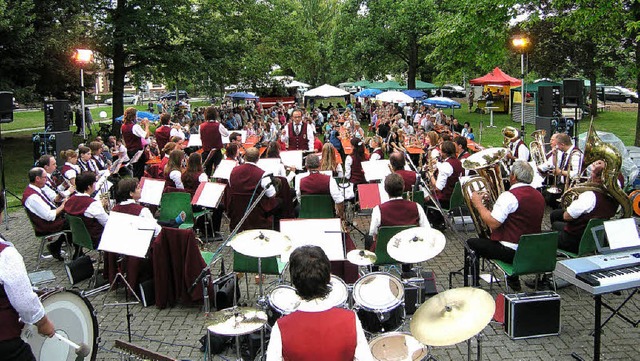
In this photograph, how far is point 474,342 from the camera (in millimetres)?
5594

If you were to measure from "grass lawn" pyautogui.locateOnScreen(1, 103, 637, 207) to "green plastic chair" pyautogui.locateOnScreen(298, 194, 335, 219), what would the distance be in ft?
Result: 28.3

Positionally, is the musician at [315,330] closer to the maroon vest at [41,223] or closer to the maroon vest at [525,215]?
the maroon vest at [525,215]

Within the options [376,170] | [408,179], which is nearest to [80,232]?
[376,170]

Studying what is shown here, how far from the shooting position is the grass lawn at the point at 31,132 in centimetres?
1644

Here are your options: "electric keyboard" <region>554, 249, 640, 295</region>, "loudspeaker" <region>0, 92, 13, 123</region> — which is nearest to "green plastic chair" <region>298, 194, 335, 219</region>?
"electric keyboard" <region>554, 249, 640, 295</region>

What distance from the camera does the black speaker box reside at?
5.38 m

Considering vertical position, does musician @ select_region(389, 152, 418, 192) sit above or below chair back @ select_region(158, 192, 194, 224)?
above

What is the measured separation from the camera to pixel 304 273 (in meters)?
2.89

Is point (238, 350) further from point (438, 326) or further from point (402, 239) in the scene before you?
point (438, 326)

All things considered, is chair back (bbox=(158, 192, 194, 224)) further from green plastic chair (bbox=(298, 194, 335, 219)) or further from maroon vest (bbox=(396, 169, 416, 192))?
maroon vest (bbox=(396, 169, 416, 192))

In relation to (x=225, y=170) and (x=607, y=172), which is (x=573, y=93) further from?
(x=225, y=170)

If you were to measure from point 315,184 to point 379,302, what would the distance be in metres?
3.56

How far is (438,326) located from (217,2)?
21333 millimetres

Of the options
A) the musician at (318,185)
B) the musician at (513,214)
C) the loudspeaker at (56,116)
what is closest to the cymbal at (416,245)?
the musician at (513,214)
